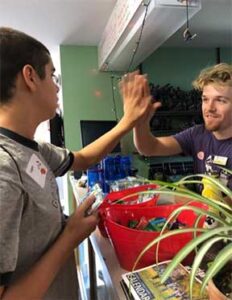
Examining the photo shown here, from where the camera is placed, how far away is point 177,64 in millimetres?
4168

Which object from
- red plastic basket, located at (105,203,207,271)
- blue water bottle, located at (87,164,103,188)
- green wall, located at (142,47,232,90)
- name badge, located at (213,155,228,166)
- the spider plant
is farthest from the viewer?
green wall, located at (142,47,232,90)

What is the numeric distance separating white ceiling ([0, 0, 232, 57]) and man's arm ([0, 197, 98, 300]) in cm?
234

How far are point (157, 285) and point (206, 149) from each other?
3.36 feet

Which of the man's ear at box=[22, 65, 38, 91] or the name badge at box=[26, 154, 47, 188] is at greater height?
the man's ear at box=[22, 65, 38, 91]

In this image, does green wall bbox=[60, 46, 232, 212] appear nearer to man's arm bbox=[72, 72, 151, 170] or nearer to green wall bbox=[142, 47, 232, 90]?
green wall bbox=[142, 47, 232, 90]

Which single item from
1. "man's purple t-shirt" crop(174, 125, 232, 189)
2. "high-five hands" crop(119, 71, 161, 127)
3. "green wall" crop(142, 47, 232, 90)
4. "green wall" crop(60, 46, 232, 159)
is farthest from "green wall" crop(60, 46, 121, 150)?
"high-five hands" crop(119, 71, 161, 127)

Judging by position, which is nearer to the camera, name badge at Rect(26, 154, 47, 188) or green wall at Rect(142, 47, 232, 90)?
name badge at Rect(26, 154, 47, 188)

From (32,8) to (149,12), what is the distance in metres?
1.34

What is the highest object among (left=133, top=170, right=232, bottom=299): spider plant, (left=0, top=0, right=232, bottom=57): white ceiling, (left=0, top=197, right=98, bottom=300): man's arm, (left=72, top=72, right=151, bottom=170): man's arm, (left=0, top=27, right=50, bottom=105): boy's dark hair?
(left=0, top=0, right=232, bottom=57): white ceiling

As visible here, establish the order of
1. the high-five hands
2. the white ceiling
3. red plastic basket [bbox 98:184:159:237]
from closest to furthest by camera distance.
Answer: red plastic basket [bbox 98:184:159:237] → the high-five hands → the white ceiling

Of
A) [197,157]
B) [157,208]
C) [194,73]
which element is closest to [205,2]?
[194,73]

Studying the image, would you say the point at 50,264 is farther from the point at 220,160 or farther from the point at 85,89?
the point at 85,89

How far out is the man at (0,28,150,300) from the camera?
0.63 m

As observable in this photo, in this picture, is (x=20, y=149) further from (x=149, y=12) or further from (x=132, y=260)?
(x=149, y=12)
